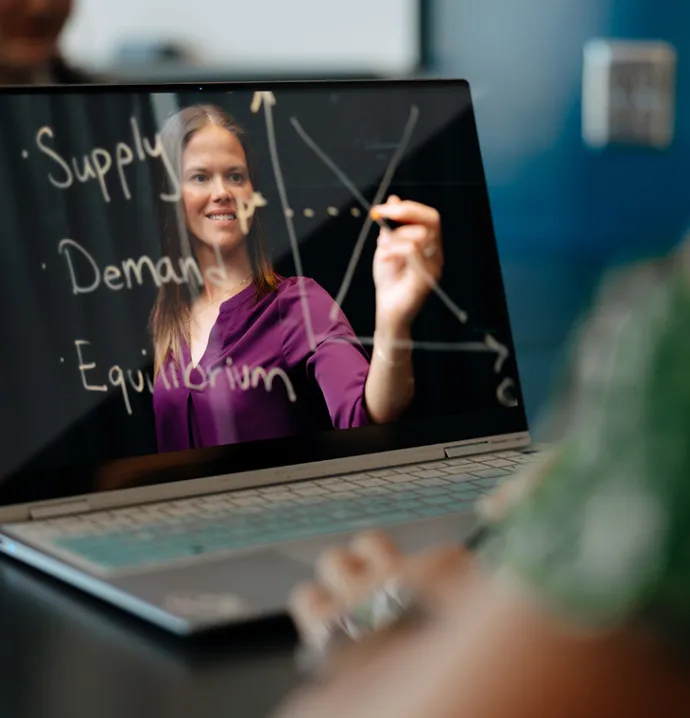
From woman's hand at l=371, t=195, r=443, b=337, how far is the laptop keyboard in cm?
11

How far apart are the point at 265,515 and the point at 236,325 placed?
161 millimetres

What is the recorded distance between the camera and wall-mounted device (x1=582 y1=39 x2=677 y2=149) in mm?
1749

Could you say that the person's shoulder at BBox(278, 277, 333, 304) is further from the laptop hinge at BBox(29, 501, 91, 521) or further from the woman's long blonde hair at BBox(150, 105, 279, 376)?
the laptop hinge at BBox(29, 501, 91, 521)

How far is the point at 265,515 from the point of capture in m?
0.70

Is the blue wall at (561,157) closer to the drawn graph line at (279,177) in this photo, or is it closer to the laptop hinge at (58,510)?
the drawn graph line at (279,177)

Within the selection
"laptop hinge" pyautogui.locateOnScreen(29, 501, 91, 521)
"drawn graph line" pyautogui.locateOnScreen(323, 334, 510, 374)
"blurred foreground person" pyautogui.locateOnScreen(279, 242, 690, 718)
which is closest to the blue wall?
"drawn graph line" pyautogui.locateOnScreen(323, 334, 510, 374)

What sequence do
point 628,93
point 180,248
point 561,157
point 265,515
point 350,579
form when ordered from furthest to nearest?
point 561,157 → point 628,93 → point 180,248 → point 265,515 → point 350,579

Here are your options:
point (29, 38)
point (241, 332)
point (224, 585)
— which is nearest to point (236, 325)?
point (241, 332)

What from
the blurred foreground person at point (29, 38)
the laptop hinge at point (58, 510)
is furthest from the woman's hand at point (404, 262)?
the blurred foreground person at point (29, 38)

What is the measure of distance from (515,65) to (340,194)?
130 centimetres

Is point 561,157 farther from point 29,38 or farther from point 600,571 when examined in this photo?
point 600,571

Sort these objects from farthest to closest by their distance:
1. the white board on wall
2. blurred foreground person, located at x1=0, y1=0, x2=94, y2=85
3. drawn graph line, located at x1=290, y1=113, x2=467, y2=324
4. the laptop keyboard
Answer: the white board on wall
blurred foreground person, located at x1=0, y1=0, x2=94, y2=85
drawn graph line, located at x1=290, y1=113, x2=467, y2=324
the laptop keyboard

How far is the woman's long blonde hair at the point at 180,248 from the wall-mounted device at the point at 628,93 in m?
1.09

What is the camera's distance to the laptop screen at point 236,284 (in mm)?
758
